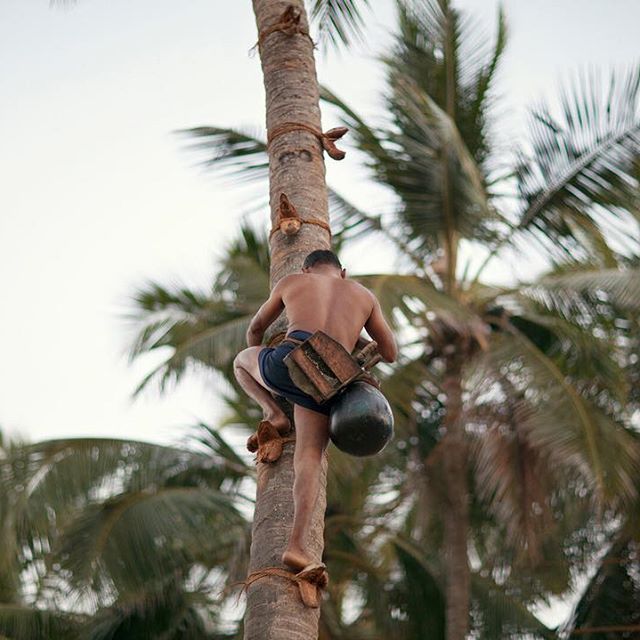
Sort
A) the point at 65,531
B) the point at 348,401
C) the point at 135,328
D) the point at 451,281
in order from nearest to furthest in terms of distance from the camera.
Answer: the point at 348,401 → the point at 65,531 → the point at 451,281 → the point at 135,328

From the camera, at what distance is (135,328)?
12.3 metres

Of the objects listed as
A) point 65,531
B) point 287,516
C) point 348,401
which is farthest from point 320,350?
point 65,531

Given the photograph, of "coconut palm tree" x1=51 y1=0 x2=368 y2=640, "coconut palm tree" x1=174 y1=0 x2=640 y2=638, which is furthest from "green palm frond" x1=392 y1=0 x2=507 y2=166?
"coconut palm tree" x1=51 y1=0 x2=368 y2=640

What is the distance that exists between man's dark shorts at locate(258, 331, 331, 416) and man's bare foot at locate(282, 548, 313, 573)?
21.4 inches

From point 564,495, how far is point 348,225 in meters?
3.70

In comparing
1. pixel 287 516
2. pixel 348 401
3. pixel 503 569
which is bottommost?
pixel 287 516

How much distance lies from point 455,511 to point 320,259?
6.45m

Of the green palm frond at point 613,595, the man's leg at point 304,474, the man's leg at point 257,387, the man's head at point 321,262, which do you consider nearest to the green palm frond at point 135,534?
the green palm frond at point 613,595

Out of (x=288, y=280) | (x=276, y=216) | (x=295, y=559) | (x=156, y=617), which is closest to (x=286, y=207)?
(x=276, y=216)

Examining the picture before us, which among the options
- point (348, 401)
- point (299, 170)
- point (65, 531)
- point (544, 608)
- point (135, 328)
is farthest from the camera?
point (544, 608)

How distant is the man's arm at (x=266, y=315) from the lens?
467cm

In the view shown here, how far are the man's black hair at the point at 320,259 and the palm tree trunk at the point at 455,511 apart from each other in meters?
6.12

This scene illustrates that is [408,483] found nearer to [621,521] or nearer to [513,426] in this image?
[513,426]

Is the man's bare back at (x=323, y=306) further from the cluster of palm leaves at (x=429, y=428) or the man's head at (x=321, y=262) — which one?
the cluster of palm leaves at (x=429, y=428)
